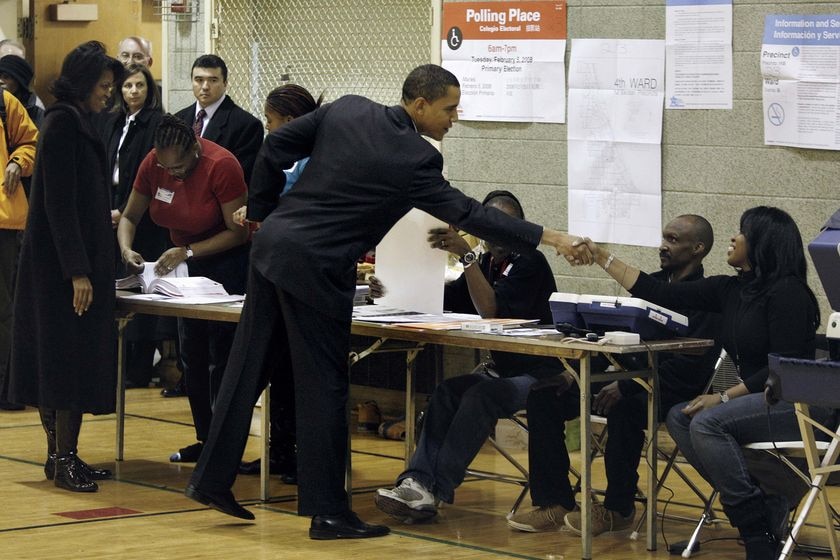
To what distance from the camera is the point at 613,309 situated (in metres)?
4.90

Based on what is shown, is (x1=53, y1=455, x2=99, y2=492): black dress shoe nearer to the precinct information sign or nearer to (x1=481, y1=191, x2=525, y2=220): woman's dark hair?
(x1=481, y1=191, x2=525, y2=220): woman's dark hair

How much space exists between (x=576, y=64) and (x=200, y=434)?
2392mm

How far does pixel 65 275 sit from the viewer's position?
5570 mm

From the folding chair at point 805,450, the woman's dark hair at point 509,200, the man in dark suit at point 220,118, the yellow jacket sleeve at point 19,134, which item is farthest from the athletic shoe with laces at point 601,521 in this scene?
the yellow jacket sleeve at point 19,134

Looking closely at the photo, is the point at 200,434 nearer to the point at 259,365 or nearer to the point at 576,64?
the point at 259,365

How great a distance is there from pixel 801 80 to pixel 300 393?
254cm

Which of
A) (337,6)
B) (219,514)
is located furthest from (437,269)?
(337,6)

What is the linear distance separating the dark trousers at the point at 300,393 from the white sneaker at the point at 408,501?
0.72 feet

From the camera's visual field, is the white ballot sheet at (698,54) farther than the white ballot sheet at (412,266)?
Yes

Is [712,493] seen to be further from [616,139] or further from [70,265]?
[70,265]

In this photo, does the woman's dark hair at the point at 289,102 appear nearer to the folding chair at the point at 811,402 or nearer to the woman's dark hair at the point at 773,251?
the woman's dark hair at the point at 773,251

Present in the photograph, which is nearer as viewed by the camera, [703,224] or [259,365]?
[259,365]

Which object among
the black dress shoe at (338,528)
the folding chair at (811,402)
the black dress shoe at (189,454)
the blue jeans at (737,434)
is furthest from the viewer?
the black dress shoe at (189,454)

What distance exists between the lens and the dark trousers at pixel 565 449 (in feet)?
17.0
